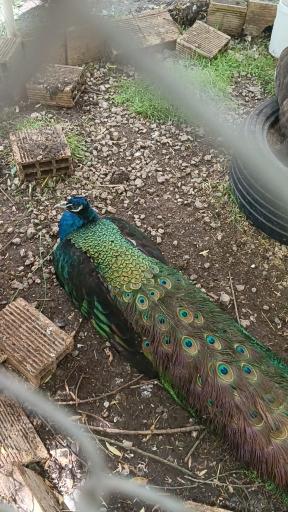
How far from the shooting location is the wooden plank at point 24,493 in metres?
1.76

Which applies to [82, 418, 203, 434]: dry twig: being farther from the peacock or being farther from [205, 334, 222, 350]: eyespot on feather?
[205, 334, 222, 350]: eyespot on feather

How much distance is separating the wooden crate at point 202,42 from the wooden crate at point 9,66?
1328 millimetres

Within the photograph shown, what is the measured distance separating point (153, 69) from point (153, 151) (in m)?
0.76

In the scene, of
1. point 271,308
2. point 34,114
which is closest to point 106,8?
point 34,114

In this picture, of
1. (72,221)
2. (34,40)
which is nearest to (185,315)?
(72,221)

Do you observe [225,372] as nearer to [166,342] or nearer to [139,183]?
[166,342]

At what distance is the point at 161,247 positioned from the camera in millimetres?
2902

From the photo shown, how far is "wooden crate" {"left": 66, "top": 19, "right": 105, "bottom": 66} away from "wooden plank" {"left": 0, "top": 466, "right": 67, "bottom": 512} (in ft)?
9.53

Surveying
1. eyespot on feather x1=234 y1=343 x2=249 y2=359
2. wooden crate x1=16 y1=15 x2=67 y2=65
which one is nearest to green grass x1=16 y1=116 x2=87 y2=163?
wooden crate x1=16 y1=15 x2=67 y2=65

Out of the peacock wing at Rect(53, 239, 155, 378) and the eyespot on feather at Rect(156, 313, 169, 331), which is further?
the peacock wing at Rect(53, 239, 155, 378)

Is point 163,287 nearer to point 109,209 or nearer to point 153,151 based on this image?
point 109,209

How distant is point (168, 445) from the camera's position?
7.20 ft

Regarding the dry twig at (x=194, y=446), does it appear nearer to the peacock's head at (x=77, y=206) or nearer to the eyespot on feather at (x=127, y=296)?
the eyespot on feather at (x=127, y=296)

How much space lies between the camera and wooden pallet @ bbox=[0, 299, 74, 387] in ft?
7.45
